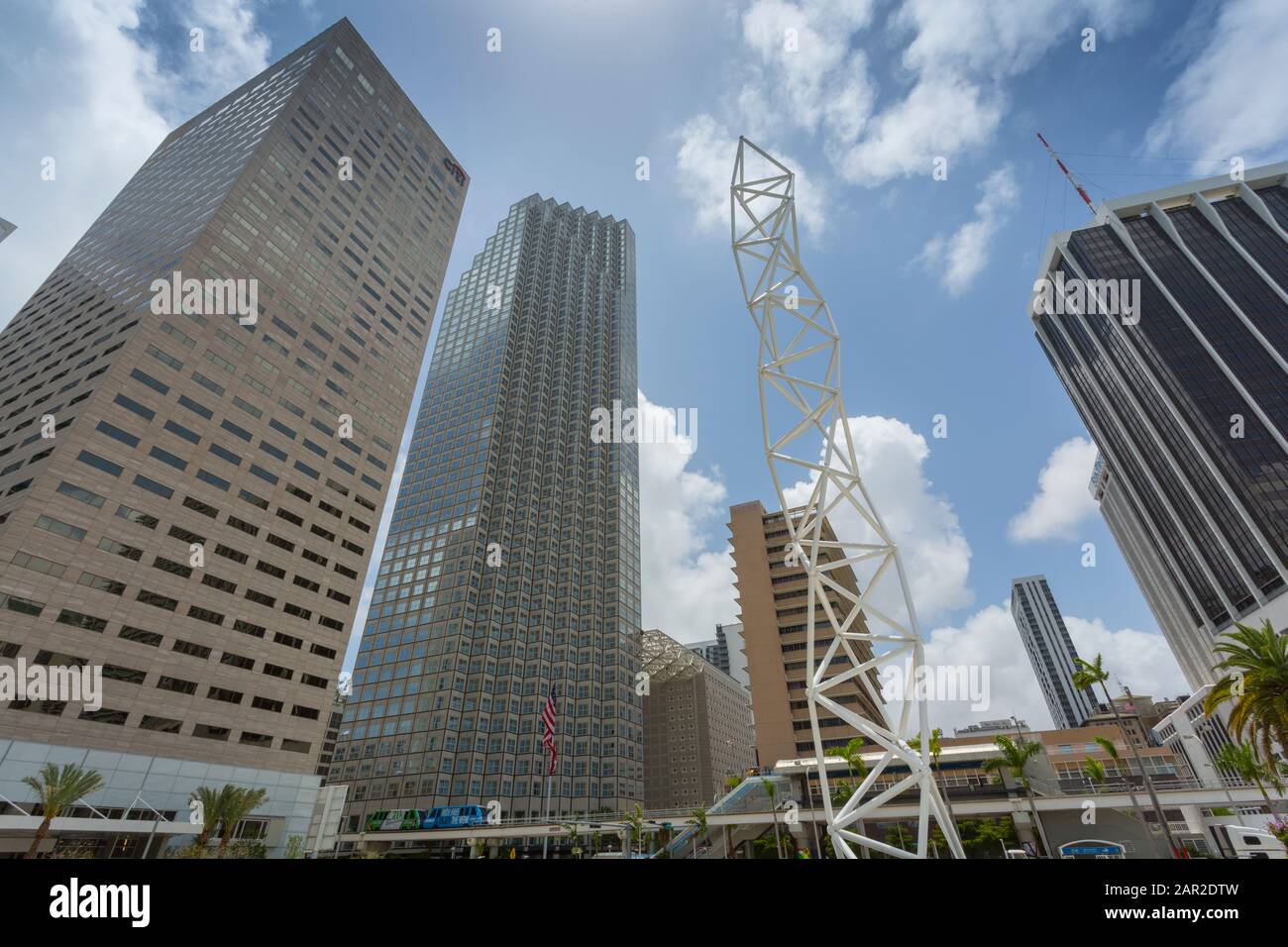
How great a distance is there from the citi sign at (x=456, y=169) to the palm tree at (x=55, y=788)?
10081 cm

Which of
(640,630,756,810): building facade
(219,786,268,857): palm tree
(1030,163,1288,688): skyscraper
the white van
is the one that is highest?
(1030,163,1288,688): skyscraper

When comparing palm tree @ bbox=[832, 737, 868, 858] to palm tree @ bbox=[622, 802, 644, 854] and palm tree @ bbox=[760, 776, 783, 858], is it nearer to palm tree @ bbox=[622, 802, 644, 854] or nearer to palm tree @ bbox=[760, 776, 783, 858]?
palm tree @ bbox=[760, 776, 783, 858]

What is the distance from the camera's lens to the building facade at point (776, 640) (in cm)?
8475

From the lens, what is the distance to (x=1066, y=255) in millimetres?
117188

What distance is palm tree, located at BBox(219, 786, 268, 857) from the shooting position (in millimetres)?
47219

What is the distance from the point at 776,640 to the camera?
9250 cm

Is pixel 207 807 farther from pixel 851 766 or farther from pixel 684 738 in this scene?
pixel 684 738

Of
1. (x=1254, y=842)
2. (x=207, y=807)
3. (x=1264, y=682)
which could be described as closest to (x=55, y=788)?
(x=207, y=807)

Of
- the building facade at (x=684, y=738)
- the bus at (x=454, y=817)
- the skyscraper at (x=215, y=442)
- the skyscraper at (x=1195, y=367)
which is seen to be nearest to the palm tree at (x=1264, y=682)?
the skyscraper at (x=1195, y=367)

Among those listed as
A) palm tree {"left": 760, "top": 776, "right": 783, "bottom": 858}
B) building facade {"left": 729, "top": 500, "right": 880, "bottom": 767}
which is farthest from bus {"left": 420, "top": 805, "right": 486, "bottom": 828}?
building facade {"left": 729, "top": 500, "right": 880, "bottom": 767}

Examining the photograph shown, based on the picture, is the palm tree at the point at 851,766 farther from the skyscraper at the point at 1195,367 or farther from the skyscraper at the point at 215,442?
the skyscraper at the point at 1195,367

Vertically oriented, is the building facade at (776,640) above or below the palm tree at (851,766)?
above

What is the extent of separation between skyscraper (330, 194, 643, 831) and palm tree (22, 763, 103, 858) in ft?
171
